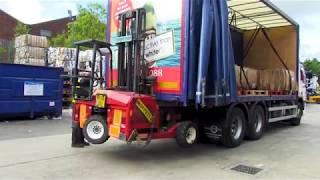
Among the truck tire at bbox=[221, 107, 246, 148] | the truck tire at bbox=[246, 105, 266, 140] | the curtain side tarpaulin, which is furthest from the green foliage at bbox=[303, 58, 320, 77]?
the curtain side tarpaulin

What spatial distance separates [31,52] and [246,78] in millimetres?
12740

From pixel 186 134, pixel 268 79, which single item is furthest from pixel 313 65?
A: pixel 186 134

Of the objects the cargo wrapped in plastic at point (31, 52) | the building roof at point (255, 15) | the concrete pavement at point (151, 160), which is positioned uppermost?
the building roof at point (255, 15)

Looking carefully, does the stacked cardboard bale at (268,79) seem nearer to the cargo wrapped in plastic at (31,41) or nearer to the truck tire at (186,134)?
the truck tire at (186,134)

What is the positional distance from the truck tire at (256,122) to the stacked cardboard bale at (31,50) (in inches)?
497

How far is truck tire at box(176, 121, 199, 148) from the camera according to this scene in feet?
26.0

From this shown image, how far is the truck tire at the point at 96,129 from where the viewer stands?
7679 millimetres

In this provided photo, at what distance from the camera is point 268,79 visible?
1234 cm

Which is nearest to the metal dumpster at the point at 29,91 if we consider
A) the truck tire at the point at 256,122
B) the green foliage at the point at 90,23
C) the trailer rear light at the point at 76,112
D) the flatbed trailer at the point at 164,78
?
the flatbed trailer at the point at 164,78

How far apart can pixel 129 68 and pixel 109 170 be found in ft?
7.23

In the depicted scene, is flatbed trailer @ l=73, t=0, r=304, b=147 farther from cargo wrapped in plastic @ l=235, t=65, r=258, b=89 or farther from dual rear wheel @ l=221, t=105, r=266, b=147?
cargo wrapped in plastic @ l=235, t=65, r=258, b=89

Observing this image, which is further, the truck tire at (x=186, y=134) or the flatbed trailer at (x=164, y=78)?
the truck tire at (x=186, y=134)

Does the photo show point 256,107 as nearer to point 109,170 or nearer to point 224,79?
point 224,79

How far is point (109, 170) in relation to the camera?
7.16 metres
